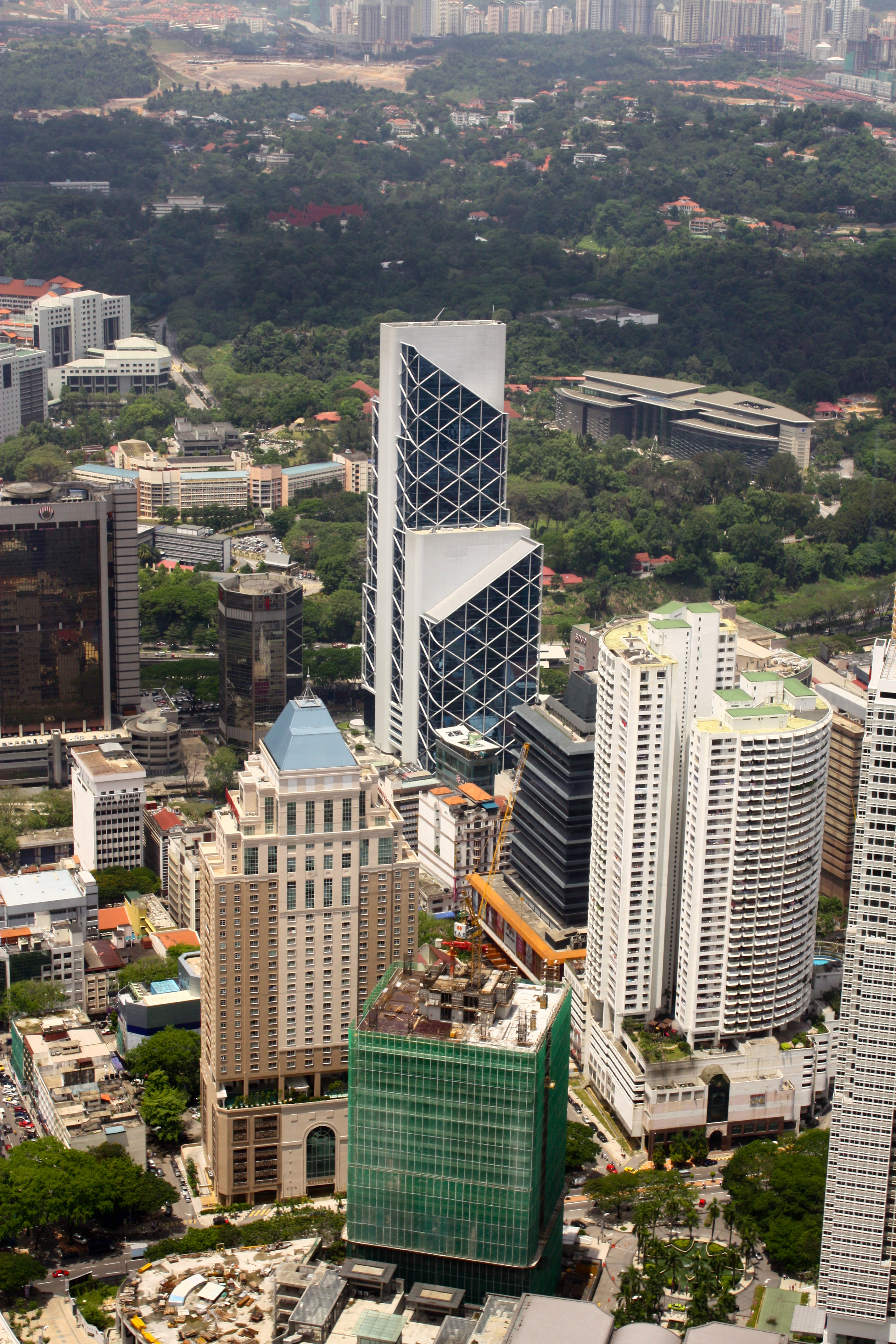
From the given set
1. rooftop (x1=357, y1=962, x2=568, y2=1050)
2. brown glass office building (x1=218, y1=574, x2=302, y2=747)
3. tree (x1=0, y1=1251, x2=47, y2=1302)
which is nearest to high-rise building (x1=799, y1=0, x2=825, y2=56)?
brown glass office building (x1=218, y1=574, x2=302, y2=747)

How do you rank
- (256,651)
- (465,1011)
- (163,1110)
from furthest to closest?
1. (256,651)
2. (163,1110)
3. (465,1011)

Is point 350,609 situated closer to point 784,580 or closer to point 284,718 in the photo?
point 784,580

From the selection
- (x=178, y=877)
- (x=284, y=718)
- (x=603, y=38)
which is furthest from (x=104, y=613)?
(x=603, y=38)

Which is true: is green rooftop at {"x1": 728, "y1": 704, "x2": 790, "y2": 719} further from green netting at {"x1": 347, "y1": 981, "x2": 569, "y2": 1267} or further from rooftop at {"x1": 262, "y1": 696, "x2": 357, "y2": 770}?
green netting at {"x1": 347, "y1": 981, "x2": 569, "y2": 1267}

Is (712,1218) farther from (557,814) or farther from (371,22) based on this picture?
(371,22)

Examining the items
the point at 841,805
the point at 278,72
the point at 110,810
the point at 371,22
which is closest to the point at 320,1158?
the point at 110,810

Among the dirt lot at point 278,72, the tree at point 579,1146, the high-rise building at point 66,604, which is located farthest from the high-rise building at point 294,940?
the dirt lot at point 278,72

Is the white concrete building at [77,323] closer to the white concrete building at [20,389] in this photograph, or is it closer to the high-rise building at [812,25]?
the white concrete building at [20,389]
